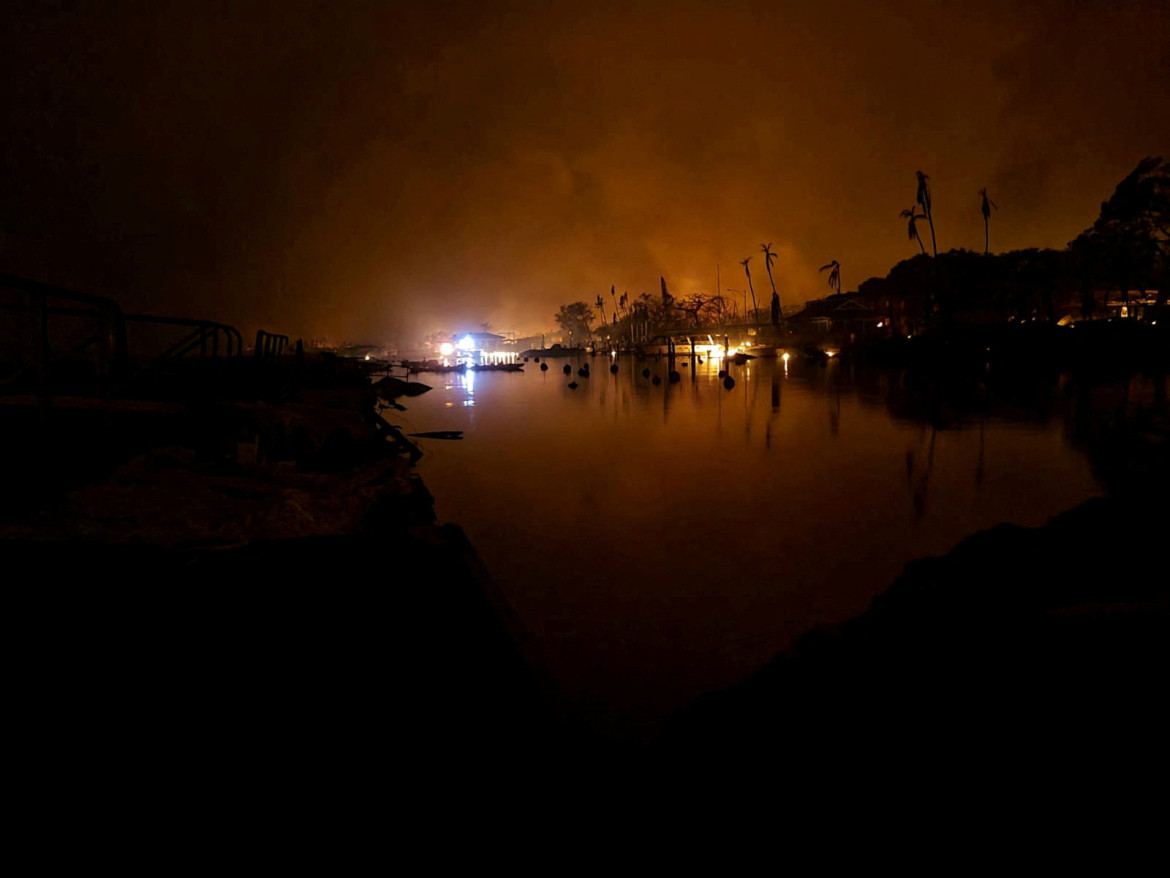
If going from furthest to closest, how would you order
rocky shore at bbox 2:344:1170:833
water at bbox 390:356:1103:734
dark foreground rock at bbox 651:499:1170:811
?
water at bbox 390:356:1103:734 < rocky shore at bbox 2:344:1170:833 < dark foreground rock at bbox 651:499:1170:811

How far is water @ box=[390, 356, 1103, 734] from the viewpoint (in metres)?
6.82

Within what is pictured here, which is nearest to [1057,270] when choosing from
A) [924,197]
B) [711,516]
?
[924,197]

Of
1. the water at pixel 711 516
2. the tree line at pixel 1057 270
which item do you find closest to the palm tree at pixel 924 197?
the tree line at pixel 1057 270

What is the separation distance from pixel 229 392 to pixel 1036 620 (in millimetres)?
17011

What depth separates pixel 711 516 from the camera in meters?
11.8

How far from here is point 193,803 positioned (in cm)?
242

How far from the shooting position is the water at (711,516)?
268 inches

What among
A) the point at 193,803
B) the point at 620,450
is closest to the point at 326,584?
the point at 193,803

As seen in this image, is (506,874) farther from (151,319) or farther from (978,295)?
(978,295)

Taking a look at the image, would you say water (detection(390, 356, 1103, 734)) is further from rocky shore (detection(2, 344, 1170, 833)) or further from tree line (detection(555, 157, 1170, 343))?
tree line (detection(555, 157, 1170, 343))

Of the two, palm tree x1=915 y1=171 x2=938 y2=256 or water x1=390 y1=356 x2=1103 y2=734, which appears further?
palm tree x1=915 y1=171 x2=938 y2=256

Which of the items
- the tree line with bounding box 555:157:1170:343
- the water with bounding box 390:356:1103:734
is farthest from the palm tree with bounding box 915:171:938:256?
the water with bounding box 390:356:1103:734

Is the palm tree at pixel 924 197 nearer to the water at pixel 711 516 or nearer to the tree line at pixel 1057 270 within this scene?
the tree line at pixel 1057 270

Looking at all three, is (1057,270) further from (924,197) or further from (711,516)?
(711,516)
